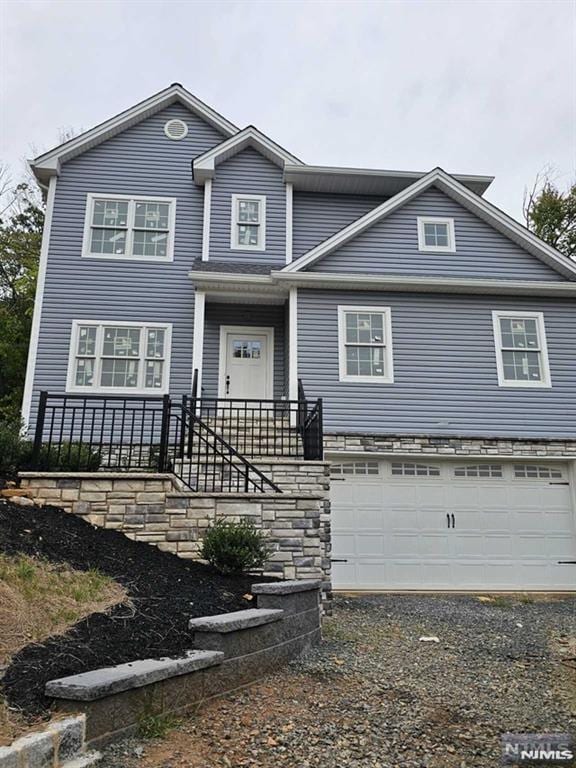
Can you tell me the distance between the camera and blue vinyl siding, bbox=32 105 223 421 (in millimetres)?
10602

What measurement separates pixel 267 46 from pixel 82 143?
5.57m

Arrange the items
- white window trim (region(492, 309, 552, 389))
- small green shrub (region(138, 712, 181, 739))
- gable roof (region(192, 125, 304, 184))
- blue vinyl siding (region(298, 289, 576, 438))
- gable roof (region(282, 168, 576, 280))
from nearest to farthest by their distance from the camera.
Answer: small green shrub (region(138, 712, 181, 739)) < blue vinyl siding (region(298, 289, 576, 438)) < white window trim (region(492, 309, 552, 389)) < gable roof (region(282, 168, 576, 280)) < gable roof (region(192, 125, 304, 184))

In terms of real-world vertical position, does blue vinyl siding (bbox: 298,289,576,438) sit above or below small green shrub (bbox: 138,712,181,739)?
above

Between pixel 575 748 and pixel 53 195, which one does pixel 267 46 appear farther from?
pixel 575 748

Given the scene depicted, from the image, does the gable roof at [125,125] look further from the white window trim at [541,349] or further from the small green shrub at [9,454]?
the white window trim at [541,349]

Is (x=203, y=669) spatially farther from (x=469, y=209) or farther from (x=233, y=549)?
(x=469, y=209)

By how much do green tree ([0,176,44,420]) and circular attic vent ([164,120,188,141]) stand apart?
7.76 m

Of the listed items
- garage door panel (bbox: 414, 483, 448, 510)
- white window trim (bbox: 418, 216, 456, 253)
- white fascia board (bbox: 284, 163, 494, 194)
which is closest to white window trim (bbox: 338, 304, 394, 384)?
white window trim (bbox: 418, 216, 456, 253)

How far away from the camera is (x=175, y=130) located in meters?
12.3

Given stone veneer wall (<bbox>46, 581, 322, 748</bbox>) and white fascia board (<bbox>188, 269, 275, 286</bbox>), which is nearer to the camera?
stone veneer wall (<bbox>46, 581, 322, 748</bbox>)

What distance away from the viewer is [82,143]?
38.1 feet

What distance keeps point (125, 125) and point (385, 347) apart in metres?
7.35

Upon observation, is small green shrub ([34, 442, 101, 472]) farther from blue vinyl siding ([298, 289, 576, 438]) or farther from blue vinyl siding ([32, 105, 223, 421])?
blue vinyl siding ([298, 289, 576, 438])

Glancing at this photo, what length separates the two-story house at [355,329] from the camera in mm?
9703
